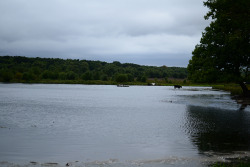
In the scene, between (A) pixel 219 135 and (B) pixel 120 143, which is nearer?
(B) pixel 120 143

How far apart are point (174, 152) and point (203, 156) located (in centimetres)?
177

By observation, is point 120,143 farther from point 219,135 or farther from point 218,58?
point 218,58

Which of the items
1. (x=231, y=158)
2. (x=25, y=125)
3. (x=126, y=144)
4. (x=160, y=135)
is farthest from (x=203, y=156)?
(x=25, y=125)

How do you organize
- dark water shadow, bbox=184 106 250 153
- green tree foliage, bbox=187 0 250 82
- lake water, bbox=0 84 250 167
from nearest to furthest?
lake water, bbox=0 84 250 167 < dark water shadow, bbox=184 106 250 153 < green tree foliage, bbox=187 0 250 82

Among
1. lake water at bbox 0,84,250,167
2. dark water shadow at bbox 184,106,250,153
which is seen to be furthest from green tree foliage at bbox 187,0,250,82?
lake water at bbox 0,84,250,167

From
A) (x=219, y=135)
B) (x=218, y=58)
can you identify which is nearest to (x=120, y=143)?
(x=219, y=135)

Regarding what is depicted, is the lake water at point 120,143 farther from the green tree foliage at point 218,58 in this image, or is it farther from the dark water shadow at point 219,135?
the green tree foliage at point 218,58

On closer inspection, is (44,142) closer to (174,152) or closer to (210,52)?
(174,152)

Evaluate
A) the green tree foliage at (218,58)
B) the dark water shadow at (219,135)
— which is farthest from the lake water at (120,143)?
the green tree foliage at (218,58)

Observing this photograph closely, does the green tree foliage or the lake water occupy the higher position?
the green tree foliage

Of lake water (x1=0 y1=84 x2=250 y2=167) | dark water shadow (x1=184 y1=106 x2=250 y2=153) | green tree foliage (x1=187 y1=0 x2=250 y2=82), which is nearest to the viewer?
lake water (x1=0 y1=84 x2=250 y2=167)

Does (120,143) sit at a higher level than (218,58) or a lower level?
lower

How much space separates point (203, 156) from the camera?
564 inches

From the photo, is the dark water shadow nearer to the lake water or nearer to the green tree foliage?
the lake water
